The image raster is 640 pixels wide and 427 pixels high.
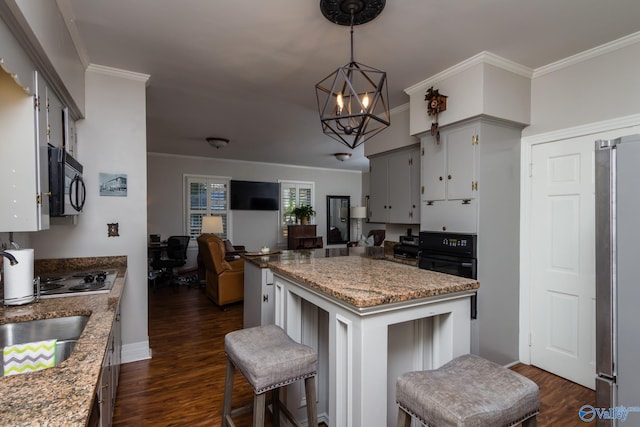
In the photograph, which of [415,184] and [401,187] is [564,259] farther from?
[401,187]

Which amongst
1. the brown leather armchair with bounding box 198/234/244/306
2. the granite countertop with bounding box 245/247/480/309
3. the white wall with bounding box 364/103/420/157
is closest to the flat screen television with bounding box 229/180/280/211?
the brown leather armchair with bounding box 198/234/244/306

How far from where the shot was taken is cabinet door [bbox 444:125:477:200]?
273 centimetres

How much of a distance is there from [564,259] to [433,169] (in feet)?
4.29

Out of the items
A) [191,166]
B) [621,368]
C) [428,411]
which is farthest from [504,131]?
[191,166]

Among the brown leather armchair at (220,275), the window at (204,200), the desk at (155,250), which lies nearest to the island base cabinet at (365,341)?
the brown leather armchair at (220,275)

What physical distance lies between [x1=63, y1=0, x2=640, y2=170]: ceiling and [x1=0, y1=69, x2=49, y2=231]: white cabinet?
842 mm

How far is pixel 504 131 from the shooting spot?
9.30 feet

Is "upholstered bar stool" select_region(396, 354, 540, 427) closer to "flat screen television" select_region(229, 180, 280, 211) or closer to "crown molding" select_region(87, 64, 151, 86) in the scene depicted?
"crown molding" select_region(87, 64, 151, 86)

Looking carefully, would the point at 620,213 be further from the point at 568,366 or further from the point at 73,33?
the point at 73,33

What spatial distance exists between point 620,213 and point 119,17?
119 inches

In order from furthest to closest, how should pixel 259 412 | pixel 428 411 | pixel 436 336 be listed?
pixel 436 336 → pixel 259 412 → pixel 428 411

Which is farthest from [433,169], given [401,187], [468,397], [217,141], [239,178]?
[239,178]

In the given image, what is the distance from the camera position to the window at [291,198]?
8086 mm

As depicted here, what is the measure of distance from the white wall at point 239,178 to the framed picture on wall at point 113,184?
4097 mm
